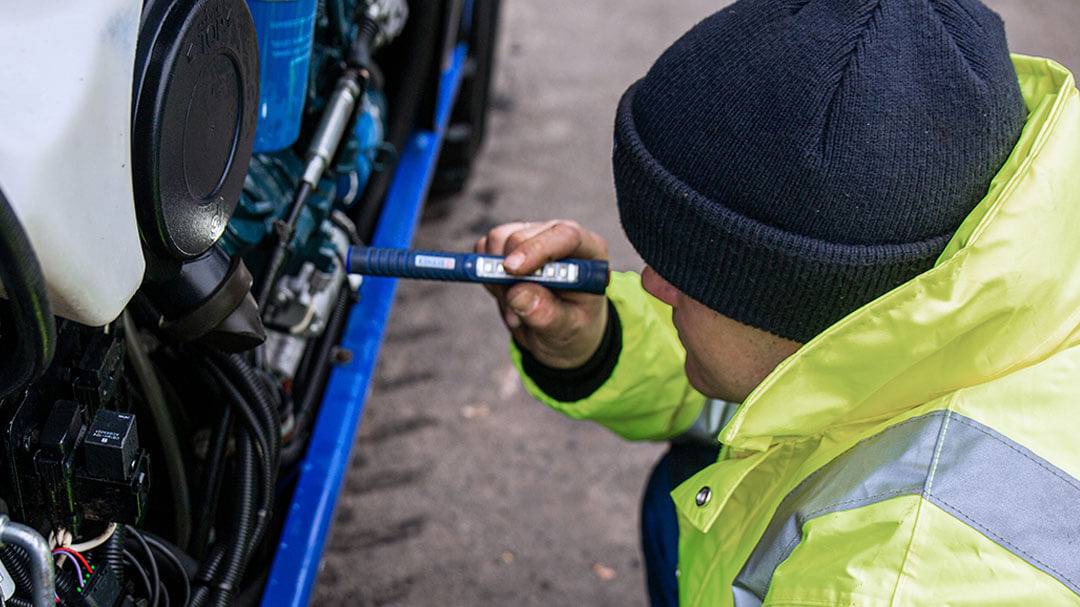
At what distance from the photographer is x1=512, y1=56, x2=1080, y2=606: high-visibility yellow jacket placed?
794mm

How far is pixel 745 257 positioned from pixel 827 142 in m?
0.13

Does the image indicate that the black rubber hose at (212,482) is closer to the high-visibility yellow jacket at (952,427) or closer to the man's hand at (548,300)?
the man's hand at (548,300)

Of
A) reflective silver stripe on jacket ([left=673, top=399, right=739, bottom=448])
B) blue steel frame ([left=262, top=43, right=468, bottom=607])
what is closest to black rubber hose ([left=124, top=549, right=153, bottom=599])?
blue steel frame ([left=262, top=43, right=468, bottom=607])

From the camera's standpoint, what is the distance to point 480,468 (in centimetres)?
210

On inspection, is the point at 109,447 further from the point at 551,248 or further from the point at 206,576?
the point at 551,248

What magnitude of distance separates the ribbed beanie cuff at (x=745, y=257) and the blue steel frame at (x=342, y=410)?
628 mm

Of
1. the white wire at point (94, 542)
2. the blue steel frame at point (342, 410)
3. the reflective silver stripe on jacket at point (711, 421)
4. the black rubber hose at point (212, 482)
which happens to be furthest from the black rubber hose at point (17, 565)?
the reflective silver stripe on jacket at point (711, 421)

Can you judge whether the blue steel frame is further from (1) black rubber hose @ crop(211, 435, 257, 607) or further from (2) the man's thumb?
(2) the man's thumb

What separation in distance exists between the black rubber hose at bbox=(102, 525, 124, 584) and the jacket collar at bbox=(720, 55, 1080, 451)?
0.58m

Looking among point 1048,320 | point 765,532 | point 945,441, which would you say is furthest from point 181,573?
point 1048,320

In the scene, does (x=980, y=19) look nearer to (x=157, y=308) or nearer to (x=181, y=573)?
(x=157, y=308)

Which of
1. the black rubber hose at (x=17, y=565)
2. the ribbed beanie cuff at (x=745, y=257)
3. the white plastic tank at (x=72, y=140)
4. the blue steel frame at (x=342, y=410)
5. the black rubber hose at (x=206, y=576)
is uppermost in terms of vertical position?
the white plastic tank at (x=72, y=140)

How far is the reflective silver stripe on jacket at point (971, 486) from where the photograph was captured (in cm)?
80

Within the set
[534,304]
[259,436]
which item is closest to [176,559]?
[259,436]
